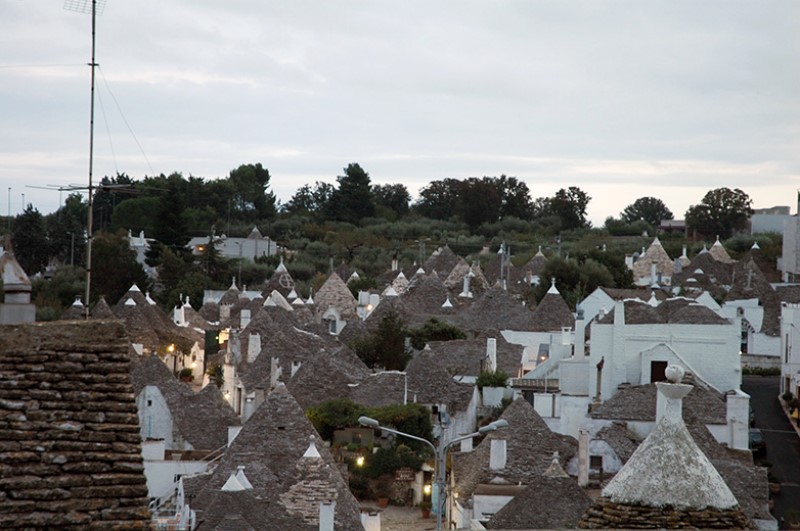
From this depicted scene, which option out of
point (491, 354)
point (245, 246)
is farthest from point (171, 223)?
point (491, 354)

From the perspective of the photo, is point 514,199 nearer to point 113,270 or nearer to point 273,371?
point 113,270

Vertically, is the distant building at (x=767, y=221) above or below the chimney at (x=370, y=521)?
above

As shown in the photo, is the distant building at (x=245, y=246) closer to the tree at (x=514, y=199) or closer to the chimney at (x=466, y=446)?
the tree at (x=514, y=199)

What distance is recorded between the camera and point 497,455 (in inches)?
1174

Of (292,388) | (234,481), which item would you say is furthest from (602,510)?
(292,388)

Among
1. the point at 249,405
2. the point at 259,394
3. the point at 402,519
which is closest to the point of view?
the point at 402,519

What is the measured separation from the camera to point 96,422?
8.38 metres

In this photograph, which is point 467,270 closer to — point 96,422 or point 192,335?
point 192,335

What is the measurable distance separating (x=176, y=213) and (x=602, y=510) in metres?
86.2

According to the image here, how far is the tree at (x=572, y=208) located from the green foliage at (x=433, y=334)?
70.2 m

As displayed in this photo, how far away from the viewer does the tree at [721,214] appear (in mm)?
107312

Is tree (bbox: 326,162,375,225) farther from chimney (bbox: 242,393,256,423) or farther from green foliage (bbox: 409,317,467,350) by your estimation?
chimney (bbox: 242,393,256,423)

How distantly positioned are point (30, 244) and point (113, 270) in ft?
47.2

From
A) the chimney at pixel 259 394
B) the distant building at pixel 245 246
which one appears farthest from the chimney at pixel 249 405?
the distant building at pixel 245 246
